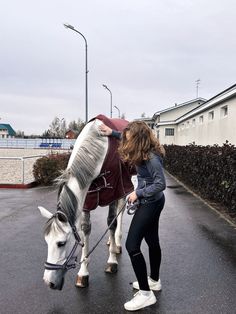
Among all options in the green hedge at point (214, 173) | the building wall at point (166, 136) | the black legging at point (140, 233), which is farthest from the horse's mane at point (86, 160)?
the building wall at point (166, 136)

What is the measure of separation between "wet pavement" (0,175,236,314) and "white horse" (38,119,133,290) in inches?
12.4

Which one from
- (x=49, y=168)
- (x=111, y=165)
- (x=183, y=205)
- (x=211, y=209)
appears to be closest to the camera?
(x=111, y=165)

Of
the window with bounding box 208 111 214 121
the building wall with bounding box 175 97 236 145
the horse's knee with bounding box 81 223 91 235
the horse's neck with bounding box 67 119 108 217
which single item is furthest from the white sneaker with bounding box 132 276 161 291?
the window with bounding box 208 111 214 121

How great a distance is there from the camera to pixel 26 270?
4.41 meters

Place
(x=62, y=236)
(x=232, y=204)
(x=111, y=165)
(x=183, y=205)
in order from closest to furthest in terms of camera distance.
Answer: (x=62, y=236), (x=111, y=165), (x=232, y=204), (x=183, y=205)

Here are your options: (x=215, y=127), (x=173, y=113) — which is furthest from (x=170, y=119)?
(x=215, y=127)

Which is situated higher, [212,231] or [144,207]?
[144,207]

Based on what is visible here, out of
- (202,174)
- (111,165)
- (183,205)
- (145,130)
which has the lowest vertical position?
(183,205)

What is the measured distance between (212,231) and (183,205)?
2.71m

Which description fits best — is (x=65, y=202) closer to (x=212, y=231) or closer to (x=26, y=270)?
(x=26, y=270)

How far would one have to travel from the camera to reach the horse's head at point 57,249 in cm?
311

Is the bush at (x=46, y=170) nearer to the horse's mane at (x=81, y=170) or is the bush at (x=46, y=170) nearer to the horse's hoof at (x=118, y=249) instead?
the horse's hoof at (x=118, y=249)

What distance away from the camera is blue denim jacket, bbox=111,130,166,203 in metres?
3.34

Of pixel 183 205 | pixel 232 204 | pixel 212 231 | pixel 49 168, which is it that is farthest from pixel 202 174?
pixel 49 168
